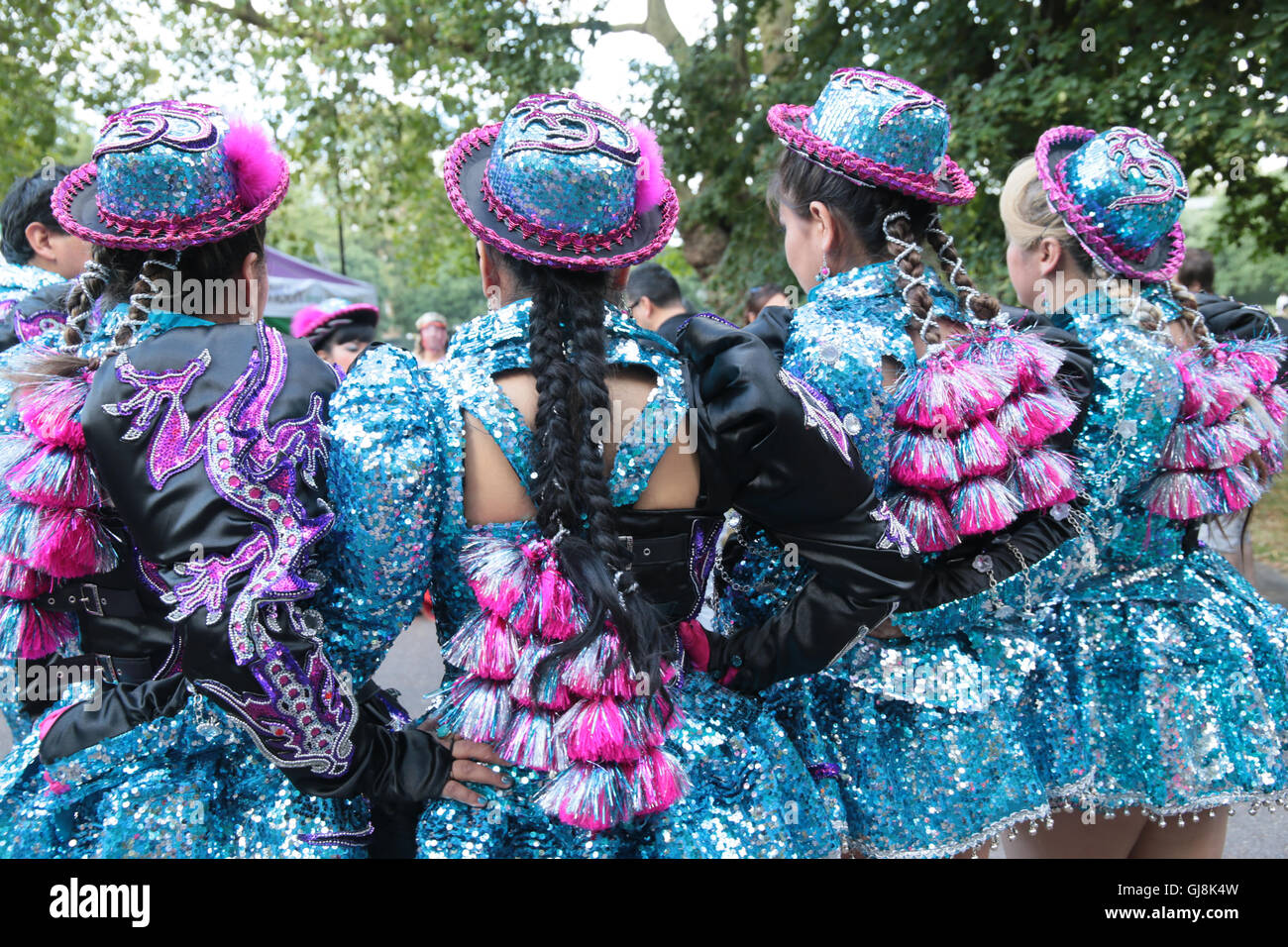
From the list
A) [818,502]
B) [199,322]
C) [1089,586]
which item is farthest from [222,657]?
[1089,586]

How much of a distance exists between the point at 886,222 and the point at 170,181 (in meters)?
1.36

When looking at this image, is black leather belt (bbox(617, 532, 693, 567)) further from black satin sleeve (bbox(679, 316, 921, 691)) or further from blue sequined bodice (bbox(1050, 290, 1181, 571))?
blue sequined bodice (bbox(1050, 290, 1181, 571))

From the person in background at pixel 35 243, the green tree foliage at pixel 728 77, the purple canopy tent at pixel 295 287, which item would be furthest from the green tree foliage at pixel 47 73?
the person in background at pixel 35 243

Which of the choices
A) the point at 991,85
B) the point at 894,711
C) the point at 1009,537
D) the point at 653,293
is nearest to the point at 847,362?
the point at 1009,537

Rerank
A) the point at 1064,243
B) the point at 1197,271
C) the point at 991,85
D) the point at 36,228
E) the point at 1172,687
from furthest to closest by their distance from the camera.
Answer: the point at 991,85 → the point at 1197,271 → the point at 36,228 → the point at 1064,243 → the point at 1172,687

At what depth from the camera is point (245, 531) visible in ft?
4.74

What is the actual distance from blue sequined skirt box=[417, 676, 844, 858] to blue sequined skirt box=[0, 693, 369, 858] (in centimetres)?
22

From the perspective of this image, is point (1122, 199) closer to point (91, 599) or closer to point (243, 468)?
point (243, 468)

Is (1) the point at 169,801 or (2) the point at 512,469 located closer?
(2) the point at 512,469

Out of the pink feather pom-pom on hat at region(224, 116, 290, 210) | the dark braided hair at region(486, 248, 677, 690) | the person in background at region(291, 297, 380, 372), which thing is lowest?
the person in background at region(291, 297, 380, 372)

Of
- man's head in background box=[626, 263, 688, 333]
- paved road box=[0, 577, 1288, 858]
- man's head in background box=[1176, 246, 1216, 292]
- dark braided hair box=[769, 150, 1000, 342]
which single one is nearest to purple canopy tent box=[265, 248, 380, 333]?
paved road box=[0, 577, 1288, 858]

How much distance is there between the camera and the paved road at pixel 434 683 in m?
3.52

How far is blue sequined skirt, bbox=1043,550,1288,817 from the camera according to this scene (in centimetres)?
218
